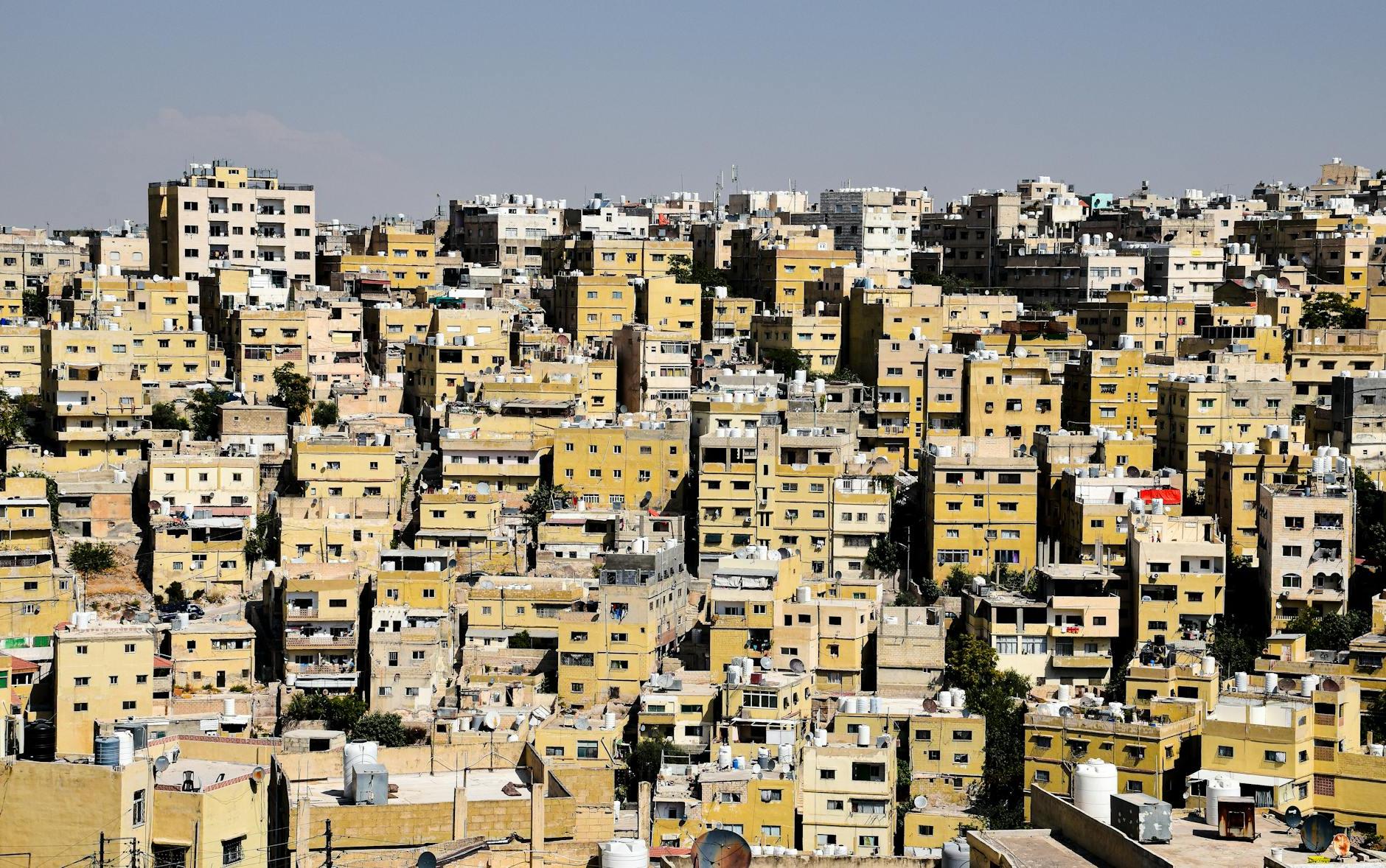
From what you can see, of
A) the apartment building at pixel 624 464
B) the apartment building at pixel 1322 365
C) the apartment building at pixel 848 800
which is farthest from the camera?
the apartment building at pixel 1322 365

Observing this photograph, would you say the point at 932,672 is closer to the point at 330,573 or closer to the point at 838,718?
the point at 838,718

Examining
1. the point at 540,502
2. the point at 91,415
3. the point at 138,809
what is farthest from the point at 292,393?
the point at 138,809

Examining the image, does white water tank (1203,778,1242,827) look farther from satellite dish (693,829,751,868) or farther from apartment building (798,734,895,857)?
apartment building (798,734,895,857)

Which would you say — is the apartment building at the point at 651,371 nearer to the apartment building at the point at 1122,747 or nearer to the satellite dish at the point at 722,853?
the apartment building at the point at 1122,747

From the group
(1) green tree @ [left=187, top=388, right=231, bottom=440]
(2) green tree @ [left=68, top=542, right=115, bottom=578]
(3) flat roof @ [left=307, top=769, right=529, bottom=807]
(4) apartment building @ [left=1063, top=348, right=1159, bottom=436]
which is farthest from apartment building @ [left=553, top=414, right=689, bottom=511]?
(3) flat roof @ [left=307, top=769, right=529, bottom=807]

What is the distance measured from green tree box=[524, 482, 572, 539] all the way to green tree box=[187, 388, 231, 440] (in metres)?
5.58

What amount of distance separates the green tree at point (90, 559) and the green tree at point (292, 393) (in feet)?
19.2

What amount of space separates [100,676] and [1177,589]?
44.6 feet

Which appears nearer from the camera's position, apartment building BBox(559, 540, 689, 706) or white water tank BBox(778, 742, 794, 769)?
white water tank BBox(778, 742, 794, 769)

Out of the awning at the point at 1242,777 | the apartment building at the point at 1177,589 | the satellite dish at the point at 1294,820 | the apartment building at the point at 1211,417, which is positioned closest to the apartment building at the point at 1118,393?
the apartment building at the point at 1211,417

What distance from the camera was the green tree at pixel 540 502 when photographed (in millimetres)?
35344

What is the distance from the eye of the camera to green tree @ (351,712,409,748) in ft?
93.9

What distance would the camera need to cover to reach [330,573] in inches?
1297

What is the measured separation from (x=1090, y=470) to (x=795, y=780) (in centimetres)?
980
